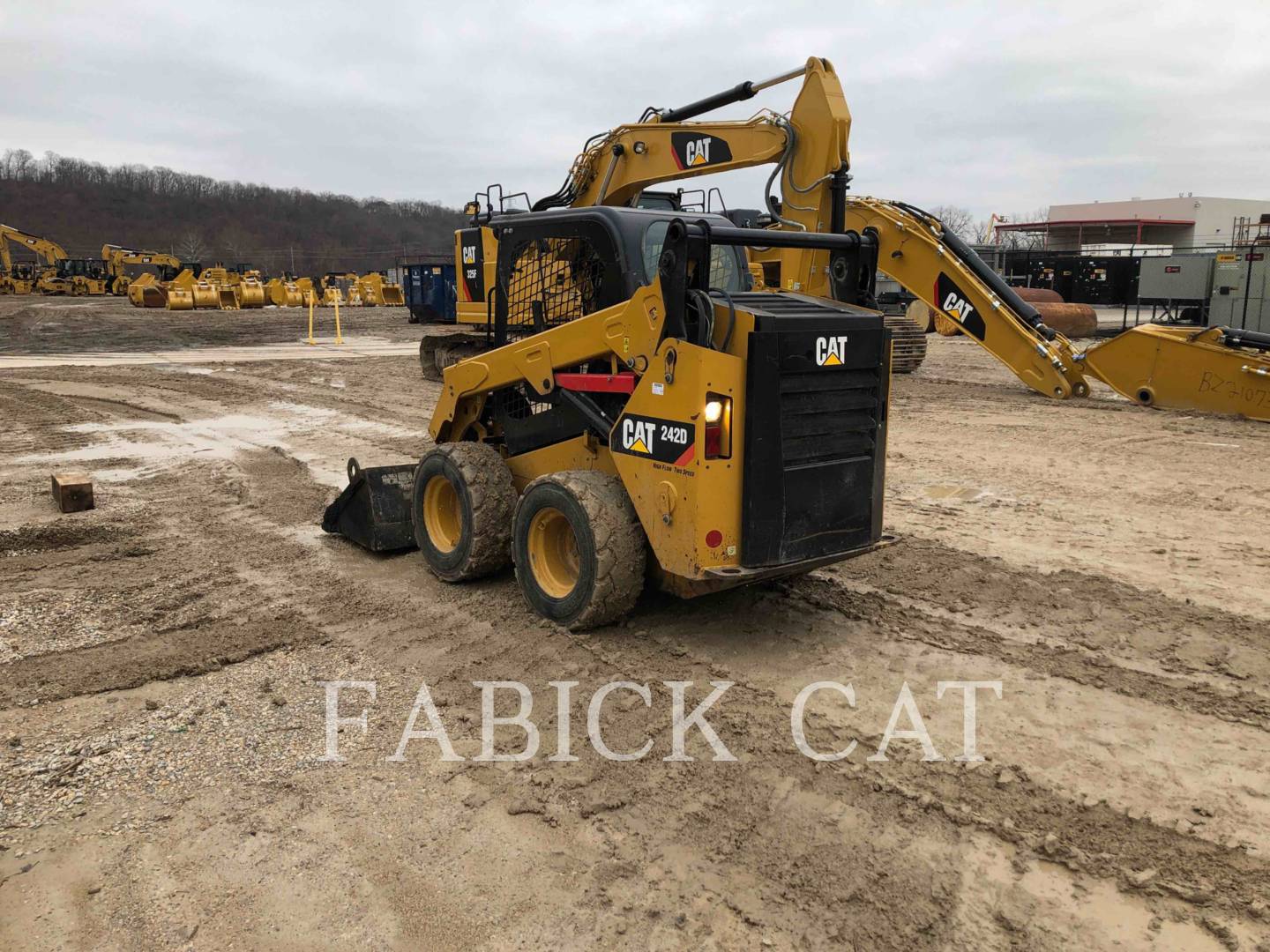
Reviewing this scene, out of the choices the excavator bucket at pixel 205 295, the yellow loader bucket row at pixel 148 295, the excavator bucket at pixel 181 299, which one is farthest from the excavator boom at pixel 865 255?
the yellow loader bucket row at pixel 148 295

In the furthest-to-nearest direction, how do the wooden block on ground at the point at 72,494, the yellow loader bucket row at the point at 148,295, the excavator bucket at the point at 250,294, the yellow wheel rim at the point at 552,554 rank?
1. the excavator bucket at the point at 250,294
2. the yellow loader bucket row at the point at 148,295
3. the wooden block on ground at the point at 72,494
4. the yellow wheel rim at the point at 552,554

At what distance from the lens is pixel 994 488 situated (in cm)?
812

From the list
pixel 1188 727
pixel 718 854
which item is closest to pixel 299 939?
pixel 718 854

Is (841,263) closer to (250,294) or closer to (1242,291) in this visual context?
(1242,291)

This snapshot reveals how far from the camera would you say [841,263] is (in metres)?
5.20

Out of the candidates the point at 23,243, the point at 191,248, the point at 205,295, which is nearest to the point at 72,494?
the point at 205,295

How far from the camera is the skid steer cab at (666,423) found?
168 inches

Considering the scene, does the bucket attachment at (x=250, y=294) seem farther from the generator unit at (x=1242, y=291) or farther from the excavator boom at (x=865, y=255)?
the generator unit at (x=1242, y=291)

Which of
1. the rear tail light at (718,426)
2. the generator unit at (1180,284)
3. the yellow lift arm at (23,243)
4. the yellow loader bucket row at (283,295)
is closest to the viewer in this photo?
the rear tail light at (718,426)

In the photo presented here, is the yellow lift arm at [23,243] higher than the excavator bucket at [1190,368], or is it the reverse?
the yellow lift arm at [23,243]

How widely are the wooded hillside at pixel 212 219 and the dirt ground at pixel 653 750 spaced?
90317 millimetres

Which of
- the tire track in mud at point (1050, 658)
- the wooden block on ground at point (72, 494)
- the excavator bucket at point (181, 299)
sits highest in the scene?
the excavator bucket at point (181, 299)

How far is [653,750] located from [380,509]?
3.22 meters

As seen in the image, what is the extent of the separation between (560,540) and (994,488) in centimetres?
459
